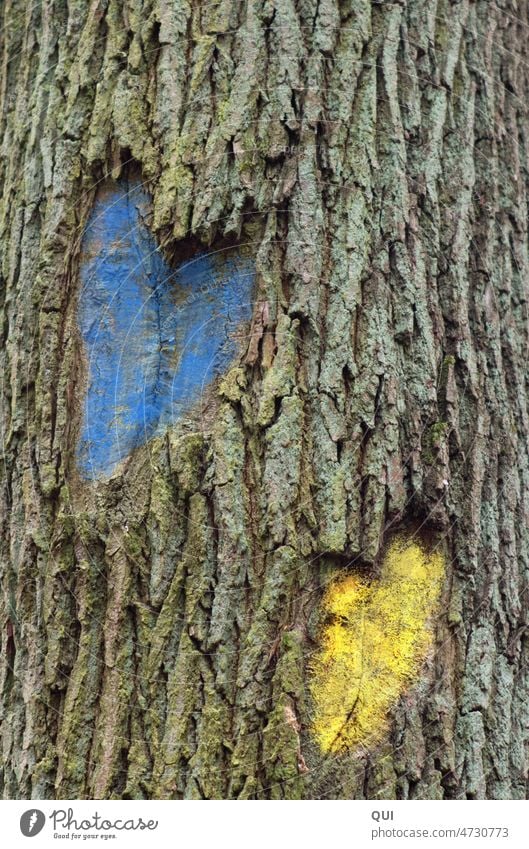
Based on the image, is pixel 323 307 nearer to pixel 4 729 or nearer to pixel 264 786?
pixel 264 786

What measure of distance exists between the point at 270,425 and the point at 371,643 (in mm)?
488

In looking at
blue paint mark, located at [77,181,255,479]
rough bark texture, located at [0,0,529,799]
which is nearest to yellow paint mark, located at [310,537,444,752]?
rough bark texture, located at [0,0,529,799]

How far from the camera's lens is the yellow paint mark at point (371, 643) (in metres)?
1.94

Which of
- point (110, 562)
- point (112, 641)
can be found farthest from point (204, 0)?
point (112, 641)

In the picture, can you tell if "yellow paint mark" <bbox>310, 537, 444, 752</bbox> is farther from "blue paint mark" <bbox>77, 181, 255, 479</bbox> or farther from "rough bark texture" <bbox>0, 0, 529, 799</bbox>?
"blue paint mark" <bbox>77, 181, 255, 479</bbox>

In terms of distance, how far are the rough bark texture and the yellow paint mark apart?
0.03 metres

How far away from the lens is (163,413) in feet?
6.77

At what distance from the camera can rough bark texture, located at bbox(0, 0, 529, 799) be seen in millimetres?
1918

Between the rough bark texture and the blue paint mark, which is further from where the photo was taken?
the blue paint mark

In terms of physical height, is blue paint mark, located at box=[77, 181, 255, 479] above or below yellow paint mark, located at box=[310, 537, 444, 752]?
above

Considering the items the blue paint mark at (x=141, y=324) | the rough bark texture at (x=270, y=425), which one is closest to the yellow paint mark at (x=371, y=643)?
the rough bark texture at (x=270, y=425)

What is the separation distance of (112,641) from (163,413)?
475mm

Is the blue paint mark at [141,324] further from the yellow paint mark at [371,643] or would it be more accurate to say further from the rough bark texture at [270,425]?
the yellow paint mark at [371,643]

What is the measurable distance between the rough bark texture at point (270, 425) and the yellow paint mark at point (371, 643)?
1.3 inches
